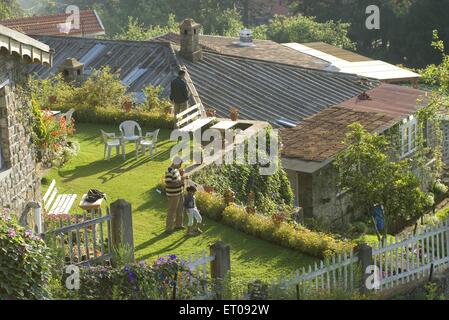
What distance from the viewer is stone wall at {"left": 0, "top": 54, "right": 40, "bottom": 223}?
16.0m

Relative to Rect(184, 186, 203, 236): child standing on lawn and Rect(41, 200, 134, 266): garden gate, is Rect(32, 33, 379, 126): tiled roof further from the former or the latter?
Rect(41, 200, 134, 266): garden gate

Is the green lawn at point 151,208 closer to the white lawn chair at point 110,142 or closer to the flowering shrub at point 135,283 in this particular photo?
the white lawn chair at point 110,142

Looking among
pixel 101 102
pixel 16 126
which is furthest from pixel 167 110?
pixel 16 126

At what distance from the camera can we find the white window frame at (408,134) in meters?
30.6

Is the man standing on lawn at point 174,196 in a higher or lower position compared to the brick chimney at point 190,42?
lower

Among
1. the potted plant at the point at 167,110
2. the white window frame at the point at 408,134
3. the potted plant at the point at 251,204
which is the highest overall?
the potted plant at the point at 167,110

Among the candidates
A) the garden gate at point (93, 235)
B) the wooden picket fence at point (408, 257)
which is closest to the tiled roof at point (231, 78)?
the wooden picket fence at point (408, 257)

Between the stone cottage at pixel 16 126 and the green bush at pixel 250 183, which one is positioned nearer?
the stone cottage at pixel 16 126

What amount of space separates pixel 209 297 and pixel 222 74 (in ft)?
61.8

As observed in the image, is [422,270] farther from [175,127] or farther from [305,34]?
[305,34]

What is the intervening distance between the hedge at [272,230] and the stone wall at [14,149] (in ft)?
13.4

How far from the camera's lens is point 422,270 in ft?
56.6

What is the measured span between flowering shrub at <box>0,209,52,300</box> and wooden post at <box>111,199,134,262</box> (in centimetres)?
261
